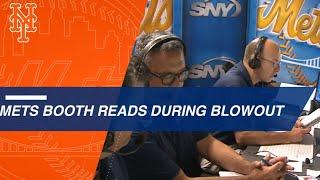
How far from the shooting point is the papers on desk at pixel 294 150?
2528 mm

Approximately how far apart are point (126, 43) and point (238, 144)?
59cm

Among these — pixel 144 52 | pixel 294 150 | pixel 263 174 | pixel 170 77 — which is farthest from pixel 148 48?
pixel 294 150

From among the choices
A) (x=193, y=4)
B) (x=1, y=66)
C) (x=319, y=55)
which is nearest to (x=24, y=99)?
(x=1, y=66)

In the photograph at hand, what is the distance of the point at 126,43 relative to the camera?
2.33 m

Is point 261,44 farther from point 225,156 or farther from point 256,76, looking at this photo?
point 225,156

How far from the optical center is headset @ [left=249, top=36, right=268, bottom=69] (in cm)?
233

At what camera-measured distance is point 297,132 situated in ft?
8.27

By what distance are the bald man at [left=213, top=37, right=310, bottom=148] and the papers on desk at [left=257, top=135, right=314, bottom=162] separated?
44 mm

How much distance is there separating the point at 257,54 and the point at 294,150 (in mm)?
556

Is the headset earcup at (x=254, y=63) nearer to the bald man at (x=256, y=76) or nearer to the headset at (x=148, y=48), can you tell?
the bald man at (x=256, y=76)

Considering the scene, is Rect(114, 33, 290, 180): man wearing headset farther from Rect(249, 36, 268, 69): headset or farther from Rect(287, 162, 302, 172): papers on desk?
Rect(249, 36, 268, 69): headset

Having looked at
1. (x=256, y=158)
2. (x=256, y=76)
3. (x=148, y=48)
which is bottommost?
(x=256, y=158)

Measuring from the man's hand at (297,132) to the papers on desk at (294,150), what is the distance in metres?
Result: 0.06

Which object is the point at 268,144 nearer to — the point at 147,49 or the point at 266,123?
the point at 266,123
